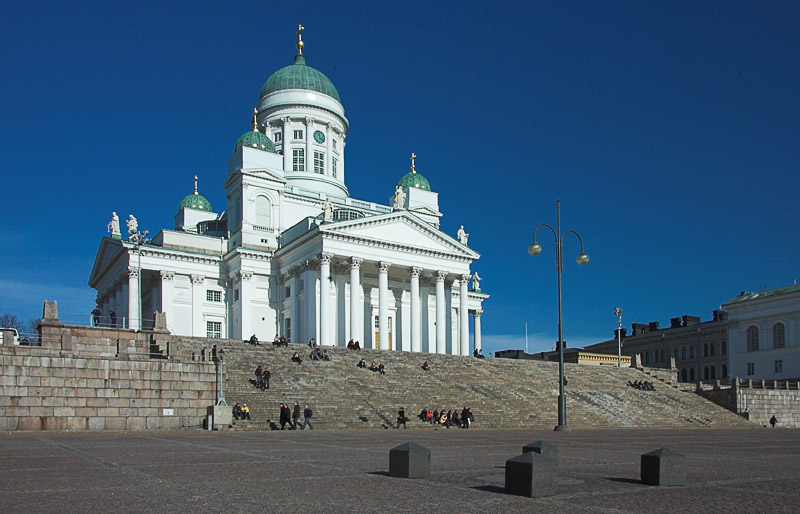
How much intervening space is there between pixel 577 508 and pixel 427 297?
58555mm

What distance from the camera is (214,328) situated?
6600 cm

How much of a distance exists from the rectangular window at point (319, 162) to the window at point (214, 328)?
796 inches

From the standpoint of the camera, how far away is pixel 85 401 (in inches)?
1179


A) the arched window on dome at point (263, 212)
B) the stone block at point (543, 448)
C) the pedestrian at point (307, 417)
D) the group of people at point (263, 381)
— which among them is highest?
the arched window on dome at point (263, 212)

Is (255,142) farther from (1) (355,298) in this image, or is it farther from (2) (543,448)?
(2) (543,448)

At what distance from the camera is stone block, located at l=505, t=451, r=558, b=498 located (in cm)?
897

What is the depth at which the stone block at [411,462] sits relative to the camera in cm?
1090

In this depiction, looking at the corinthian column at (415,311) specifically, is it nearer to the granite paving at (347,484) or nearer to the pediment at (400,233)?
the pediment at (400,233)

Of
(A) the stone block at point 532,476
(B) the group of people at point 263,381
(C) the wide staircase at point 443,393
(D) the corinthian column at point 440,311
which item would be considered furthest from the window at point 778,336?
(A) the stone block at point 532,476

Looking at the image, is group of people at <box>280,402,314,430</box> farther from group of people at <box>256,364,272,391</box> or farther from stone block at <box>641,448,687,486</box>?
stone block at <box>641,448,687,486</box>

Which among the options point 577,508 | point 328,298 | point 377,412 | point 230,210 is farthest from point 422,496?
point 230,210

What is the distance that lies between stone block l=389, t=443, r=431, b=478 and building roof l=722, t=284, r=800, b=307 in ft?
259

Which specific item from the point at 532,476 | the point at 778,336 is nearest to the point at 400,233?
the point at 778,336

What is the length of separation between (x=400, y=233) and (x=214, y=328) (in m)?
18.2
